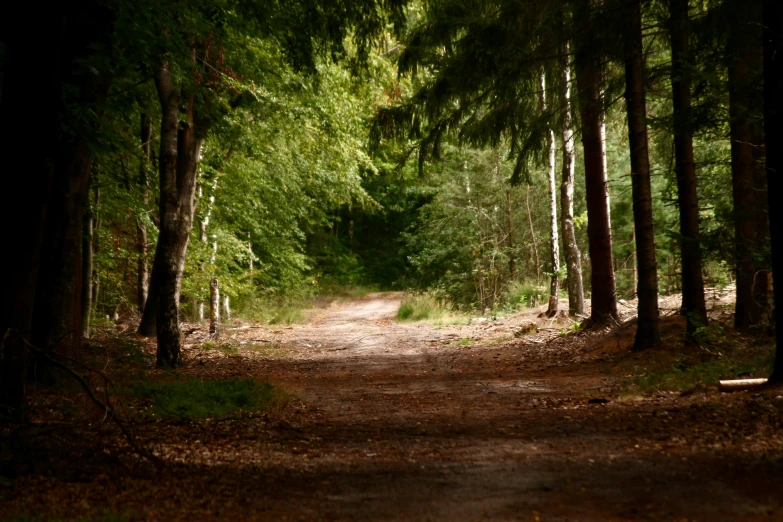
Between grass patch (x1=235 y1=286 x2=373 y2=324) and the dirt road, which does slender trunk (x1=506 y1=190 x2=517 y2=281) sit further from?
the dirt road

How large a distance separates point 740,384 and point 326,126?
11.2 m

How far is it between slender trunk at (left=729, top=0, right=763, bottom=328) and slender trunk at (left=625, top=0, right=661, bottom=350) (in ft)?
3.93

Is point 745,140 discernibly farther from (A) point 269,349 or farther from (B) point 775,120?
(A) point 269,349

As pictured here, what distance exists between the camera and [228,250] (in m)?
18.4

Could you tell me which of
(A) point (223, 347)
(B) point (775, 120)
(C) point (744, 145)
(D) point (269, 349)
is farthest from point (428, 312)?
(B) point (775, 120)

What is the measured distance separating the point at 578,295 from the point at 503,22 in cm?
835

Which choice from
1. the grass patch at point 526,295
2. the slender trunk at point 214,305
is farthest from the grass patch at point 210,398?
the grass patch at point 526,295

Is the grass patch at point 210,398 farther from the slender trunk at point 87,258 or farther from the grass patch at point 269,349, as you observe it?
the grass patch at point 269,349

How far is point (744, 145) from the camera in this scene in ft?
30.3

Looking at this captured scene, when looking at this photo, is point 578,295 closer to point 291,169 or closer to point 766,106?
point 291,169

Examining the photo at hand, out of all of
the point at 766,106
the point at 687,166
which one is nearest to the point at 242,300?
the point at 687,166

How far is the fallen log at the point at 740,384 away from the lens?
600cm

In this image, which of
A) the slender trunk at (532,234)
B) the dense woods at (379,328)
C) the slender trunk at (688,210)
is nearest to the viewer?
the dense woods at (379,328)

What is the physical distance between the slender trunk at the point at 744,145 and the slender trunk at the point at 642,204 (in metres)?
1.20
